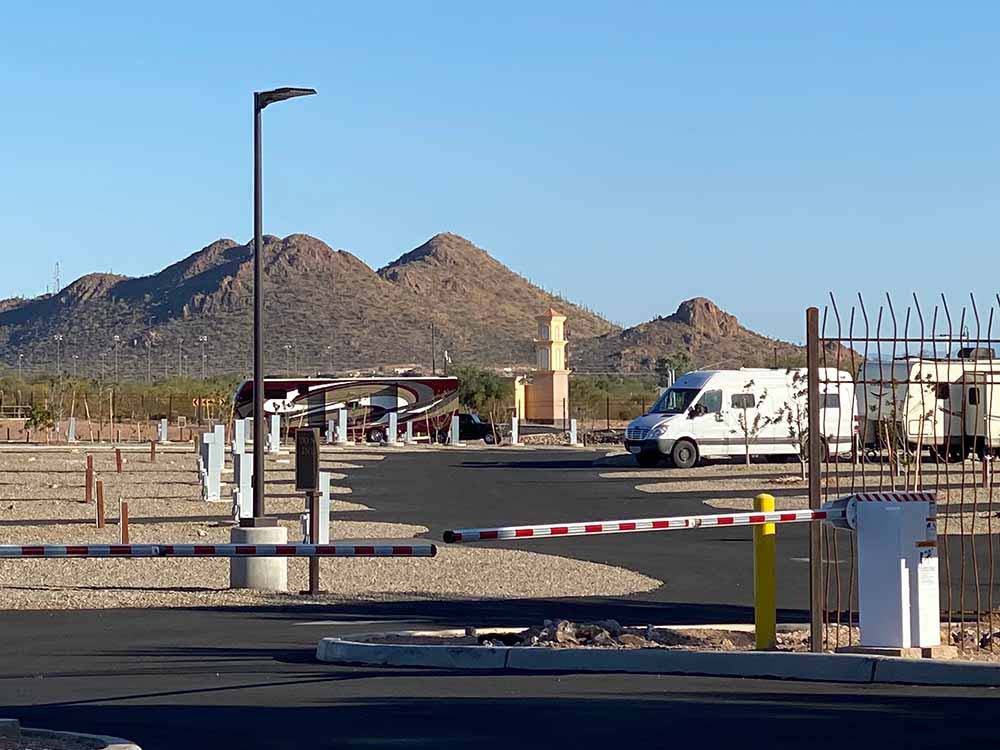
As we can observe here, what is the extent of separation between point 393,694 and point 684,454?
1383 inches

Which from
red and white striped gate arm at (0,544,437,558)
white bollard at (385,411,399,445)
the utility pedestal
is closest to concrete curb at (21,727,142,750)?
the utility pedestal

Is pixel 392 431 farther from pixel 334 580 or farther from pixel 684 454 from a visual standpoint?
pixel 334 580

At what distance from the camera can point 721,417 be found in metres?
45.1

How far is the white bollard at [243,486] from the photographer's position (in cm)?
2567

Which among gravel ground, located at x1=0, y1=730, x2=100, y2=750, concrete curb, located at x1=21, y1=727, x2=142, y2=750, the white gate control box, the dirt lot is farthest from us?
the dirt lot

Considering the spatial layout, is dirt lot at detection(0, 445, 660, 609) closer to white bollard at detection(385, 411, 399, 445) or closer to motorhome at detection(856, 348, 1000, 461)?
motorhome at detection(856, 348, 1000, 461)

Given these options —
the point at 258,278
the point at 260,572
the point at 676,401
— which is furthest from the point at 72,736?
the point at 676,401

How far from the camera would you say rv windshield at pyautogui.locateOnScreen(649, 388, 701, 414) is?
45000 millimetres

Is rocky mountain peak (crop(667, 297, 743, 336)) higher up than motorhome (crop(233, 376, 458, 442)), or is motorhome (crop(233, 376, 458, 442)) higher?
rocky mountain peak (crop(667, 297, 743, 336))

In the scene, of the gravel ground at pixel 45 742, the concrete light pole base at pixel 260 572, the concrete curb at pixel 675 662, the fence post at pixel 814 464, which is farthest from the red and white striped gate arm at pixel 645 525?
the concrete light pole base at pixel 260 572

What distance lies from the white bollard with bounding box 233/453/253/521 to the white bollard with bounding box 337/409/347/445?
41518mm

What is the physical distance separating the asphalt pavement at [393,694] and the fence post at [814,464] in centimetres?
72

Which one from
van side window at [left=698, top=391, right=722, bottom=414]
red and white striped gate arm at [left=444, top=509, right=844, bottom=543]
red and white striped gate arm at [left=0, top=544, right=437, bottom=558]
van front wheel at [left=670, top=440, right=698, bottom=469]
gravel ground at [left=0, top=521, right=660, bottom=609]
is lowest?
gravel ground at [left=0, top=521, right=660, bottom=609]

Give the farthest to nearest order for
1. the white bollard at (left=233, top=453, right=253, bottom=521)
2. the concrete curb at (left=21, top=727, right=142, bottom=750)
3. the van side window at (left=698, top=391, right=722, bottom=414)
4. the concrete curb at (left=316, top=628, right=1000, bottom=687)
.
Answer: the van side window at (left=698, top=391, right=722, bottom=414) < the white bollard at (left=233, top=453, right=253, bottom=521) < the concrete curb at (left=316, top=628, right=1000, bottom=687) < the concrete curb at (left=21, top=727, right=142, bottom=750)
